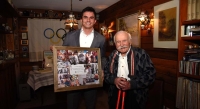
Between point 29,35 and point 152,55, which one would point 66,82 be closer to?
point 152,55

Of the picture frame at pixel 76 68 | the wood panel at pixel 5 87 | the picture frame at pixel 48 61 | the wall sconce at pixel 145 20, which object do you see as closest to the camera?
the picture frame at pixel 76 68

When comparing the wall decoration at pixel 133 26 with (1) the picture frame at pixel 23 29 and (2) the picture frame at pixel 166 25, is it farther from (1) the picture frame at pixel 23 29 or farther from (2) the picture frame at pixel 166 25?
(1) the picture frame at pixel 23 29

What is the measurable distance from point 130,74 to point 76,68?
1.93 feet

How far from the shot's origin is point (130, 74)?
1620mm

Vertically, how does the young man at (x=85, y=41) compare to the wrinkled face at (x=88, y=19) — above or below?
below

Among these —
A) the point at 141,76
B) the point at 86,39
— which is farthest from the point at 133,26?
the point at 141,76

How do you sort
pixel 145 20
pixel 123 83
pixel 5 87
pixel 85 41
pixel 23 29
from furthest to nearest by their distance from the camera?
pixel 23 29
pixel 145 20
pixel 5 87
pixel 85 41
pixel 123 83

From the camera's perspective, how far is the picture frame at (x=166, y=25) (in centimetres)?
254

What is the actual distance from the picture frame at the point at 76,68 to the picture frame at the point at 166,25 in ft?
5.36

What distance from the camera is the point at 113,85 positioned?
1757 millimetres

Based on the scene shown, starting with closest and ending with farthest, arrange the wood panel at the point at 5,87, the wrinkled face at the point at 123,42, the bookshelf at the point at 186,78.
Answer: the wrinkled face at the point at 123,42
the bookshelf at the point at 186,78
the wood panel at the point at 5,87

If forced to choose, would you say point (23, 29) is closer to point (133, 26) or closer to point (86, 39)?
point (133, 26)

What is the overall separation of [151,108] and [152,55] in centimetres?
149

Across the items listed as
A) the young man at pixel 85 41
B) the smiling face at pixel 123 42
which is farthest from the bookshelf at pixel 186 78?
the young man at pixel 85 41
